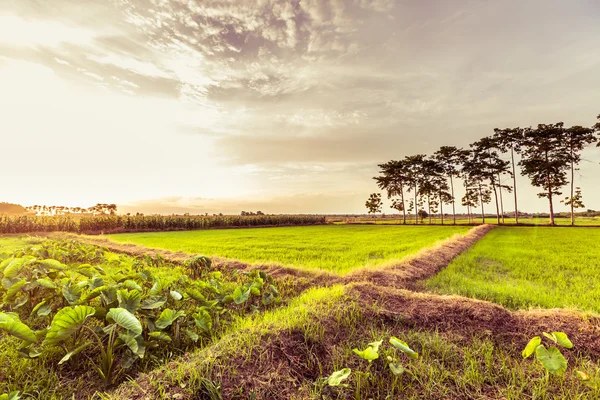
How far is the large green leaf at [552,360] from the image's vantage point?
251 centimetres

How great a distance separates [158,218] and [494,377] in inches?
1871

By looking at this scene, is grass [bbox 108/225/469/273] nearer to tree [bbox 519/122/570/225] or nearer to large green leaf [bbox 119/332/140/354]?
large green leaf [bbox 119/332/140/354]

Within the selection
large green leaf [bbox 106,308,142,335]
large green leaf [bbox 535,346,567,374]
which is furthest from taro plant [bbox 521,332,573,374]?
large green leaf [bbox 106,308,142,335]

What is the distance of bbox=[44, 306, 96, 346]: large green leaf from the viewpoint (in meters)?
2.59

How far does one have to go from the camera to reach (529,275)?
8492mm

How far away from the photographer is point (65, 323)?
2633 millimetres

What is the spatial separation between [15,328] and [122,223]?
1775 inches

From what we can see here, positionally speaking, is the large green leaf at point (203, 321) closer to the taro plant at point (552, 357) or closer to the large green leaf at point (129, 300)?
the large green leaf at point (129, 300)

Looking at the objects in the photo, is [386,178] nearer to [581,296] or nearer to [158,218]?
[158,218]

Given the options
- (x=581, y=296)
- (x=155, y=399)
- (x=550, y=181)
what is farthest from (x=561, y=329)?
(x=550, y=181)

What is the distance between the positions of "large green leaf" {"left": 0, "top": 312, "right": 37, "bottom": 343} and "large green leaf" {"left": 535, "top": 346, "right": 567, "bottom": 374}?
4978 mm

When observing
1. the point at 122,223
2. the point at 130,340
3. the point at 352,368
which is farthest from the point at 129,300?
the point at 122,223

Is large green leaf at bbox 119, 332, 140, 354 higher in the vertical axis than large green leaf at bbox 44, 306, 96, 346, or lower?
lower

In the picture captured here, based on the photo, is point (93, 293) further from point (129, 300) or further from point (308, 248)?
point (308, 248)
